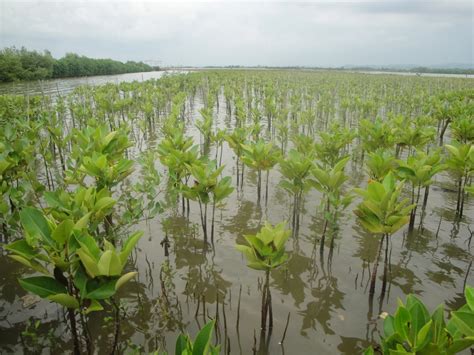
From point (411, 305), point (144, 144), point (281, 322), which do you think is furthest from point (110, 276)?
point (144, 144)

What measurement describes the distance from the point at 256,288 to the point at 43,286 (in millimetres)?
2019

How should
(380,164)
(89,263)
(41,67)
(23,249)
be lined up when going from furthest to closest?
(41,67)
(380,164)
(23,249)
(89,263)

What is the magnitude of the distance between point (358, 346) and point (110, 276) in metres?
1.98

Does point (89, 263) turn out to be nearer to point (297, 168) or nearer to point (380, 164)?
Result: point (297, 168)

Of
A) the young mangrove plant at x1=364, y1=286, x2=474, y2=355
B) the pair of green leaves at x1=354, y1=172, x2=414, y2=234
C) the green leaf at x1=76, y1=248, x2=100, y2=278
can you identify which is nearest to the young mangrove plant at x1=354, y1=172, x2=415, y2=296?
the pair of green leaves at x1=354, y1=172, x2=414, y2=234

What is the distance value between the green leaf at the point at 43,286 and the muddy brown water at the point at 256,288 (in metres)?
0.99

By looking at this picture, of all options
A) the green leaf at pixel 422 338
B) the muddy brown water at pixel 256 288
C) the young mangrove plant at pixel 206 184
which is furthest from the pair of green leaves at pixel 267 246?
the young mangrove plant at pixel 206 184

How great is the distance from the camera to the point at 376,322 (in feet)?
9.44

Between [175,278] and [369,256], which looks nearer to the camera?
[175,278]

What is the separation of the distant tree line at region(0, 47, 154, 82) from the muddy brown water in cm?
2680

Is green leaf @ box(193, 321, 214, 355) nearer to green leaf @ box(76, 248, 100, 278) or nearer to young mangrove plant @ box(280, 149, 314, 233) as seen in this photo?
green leaf @ box(76, 248, 100, 278)

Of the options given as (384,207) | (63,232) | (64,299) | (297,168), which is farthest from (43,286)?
(297,168)

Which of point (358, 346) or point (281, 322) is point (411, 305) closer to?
point (358, 346)

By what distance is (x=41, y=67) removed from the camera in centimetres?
3338
